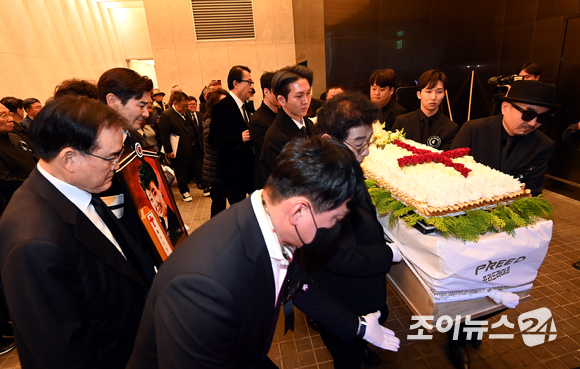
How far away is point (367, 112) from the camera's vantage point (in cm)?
168

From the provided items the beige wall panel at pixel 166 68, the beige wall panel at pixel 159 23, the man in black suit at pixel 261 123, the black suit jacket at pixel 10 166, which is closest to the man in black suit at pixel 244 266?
the man in black suit at pixel 261 123

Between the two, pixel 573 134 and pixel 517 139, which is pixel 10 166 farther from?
pixel 573 134

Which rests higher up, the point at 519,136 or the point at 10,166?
the point at 519,136

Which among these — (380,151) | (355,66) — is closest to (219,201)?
(380,151)

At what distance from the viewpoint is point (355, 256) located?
1.41m

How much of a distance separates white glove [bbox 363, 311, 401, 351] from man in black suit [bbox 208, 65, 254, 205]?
229 cm

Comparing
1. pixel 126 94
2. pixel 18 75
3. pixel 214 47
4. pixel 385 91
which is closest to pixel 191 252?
pixel 126 94

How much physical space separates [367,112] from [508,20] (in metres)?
5.88

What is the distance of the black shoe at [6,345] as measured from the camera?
2580 mm

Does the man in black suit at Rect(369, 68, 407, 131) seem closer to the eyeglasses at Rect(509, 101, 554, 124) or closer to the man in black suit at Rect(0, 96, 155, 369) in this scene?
the eyeglasses at Rect(509, 101, 554, 124)

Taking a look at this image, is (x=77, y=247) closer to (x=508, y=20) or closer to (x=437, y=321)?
(x=437, y=321)

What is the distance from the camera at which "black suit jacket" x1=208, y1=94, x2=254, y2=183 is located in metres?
3.29

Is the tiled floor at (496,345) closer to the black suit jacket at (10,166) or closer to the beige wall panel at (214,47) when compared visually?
the black suit jacket at (10,166)

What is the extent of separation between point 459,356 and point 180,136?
519cm
